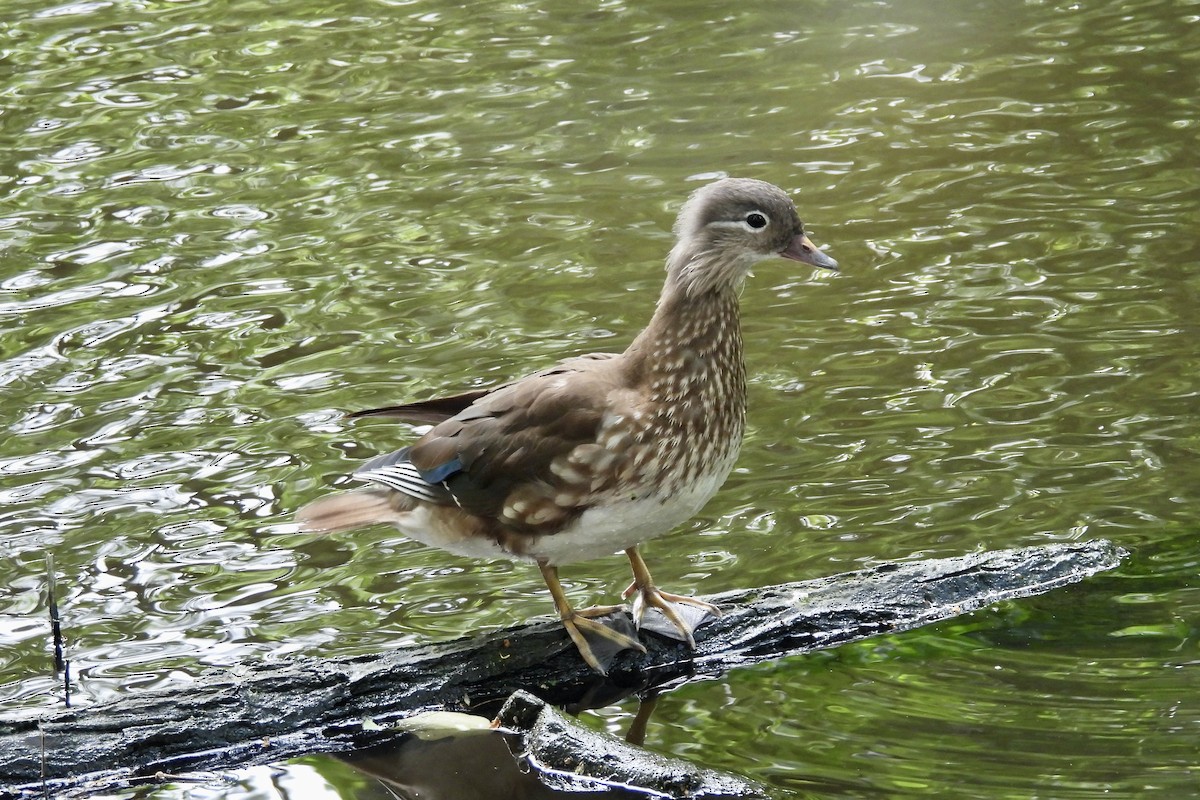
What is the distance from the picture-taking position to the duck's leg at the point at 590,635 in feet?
16.1

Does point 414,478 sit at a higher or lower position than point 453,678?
higher

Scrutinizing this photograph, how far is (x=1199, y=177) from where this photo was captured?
28.6 feet

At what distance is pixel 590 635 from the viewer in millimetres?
4969

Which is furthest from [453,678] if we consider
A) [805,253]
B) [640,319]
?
[640,319]

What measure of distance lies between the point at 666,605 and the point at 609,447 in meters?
0.60

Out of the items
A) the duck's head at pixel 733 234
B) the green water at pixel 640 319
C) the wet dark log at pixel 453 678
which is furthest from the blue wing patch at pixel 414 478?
the duck's head at pixel 733 234

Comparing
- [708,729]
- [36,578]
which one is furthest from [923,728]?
[36,578]

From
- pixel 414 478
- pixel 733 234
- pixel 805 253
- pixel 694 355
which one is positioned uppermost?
pixel 733 234

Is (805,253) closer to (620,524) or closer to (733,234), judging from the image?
(733,234)

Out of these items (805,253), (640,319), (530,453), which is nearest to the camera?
(530,453)

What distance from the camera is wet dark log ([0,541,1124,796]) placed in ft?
14.6

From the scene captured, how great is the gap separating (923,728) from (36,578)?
3.31 meters

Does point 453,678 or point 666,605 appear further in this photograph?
point 666,605

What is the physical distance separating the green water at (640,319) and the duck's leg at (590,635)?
21 cm
